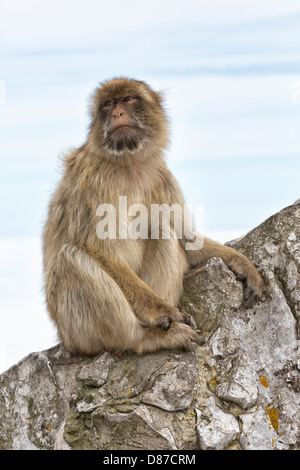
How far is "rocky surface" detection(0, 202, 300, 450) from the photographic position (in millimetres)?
5070

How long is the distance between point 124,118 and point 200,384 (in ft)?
7.78

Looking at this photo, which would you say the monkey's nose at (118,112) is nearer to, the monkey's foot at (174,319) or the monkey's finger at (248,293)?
the monkey's foot at (174,319)

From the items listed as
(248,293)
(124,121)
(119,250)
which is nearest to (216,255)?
(248,293)

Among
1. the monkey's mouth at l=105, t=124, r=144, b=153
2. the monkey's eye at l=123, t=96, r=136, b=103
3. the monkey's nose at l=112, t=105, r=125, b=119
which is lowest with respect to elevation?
the monkey's mouth at l=105, t=124, r=144, b=153

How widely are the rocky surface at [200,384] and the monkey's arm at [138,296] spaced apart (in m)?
0.32

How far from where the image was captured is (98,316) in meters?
5.38

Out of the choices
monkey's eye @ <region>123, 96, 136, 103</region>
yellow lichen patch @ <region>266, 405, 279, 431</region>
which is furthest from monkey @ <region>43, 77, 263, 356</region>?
yellow lichen patch @ <region>266, 405, 279, 431</region>

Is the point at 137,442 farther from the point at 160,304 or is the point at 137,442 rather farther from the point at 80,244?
the point at 80,244

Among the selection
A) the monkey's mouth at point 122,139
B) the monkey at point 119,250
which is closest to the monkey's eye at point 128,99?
the monkey at point 119,250

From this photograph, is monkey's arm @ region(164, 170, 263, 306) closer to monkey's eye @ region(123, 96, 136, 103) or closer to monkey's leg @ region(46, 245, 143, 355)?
monkey's eye @ region(123, 96, 136, 103)

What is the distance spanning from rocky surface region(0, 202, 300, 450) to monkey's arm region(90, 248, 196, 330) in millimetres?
320

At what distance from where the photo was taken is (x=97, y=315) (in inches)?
212

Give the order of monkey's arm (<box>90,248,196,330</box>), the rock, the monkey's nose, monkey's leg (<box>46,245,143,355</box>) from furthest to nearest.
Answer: the monkey's nose
monkey's arm (<box>90,248,196,330</box>)
monkey's leg (<box>46,245,143,355</box>)
the rock

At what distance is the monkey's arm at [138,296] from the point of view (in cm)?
547
